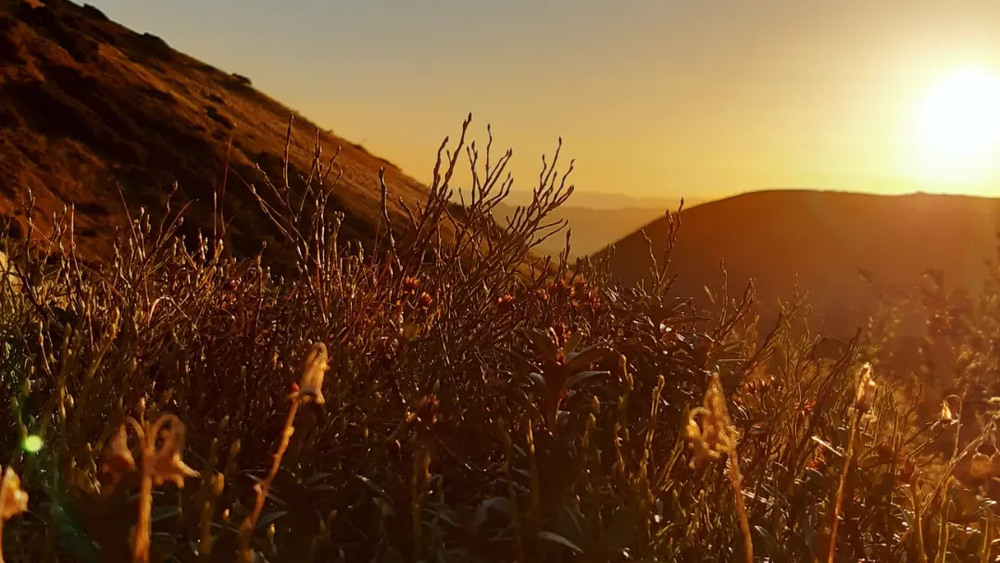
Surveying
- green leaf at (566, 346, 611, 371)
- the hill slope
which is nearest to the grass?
green leaf at (566, 346, 611, 371)

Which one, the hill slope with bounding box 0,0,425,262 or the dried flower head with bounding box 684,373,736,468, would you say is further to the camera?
the hill slope with bounding box 0,0,425,262

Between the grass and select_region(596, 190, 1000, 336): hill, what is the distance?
9619mm

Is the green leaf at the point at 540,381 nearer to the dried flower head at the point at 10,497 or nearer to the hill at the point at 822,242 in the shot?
the dried flower head at the point at 10,497

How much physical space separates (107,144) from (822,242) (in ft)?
41.5

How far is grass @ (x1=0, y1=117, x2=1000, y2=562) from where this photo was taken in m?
1.84

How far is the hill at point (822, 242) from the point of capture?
46.3 feet

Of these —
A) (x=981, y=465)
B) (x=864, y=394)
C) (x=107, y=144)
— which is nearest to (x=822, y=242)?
(x=107, y=144)

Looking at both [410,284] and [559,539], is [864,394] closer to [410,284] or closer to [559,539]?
[559,539]

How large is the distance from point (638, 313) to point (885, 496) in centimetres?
95

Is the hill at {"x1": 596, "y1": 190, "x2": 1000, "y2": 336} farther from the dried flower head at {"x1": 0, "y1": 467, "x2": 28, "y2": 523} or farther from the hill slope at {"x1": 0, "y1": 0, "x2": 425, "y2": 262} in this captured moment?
the dried flower head at {"x1": 0, "y1": 467, "x2": 28, "y2": 523}

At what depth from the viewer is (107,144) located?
1101 centimetres

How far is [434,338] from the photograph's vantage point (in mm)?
2998

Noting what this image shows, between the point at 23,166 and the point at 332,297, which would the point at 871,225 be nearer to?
the point at 23,166

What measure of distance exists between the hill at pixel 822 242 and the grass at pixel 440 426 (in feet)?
31.6
